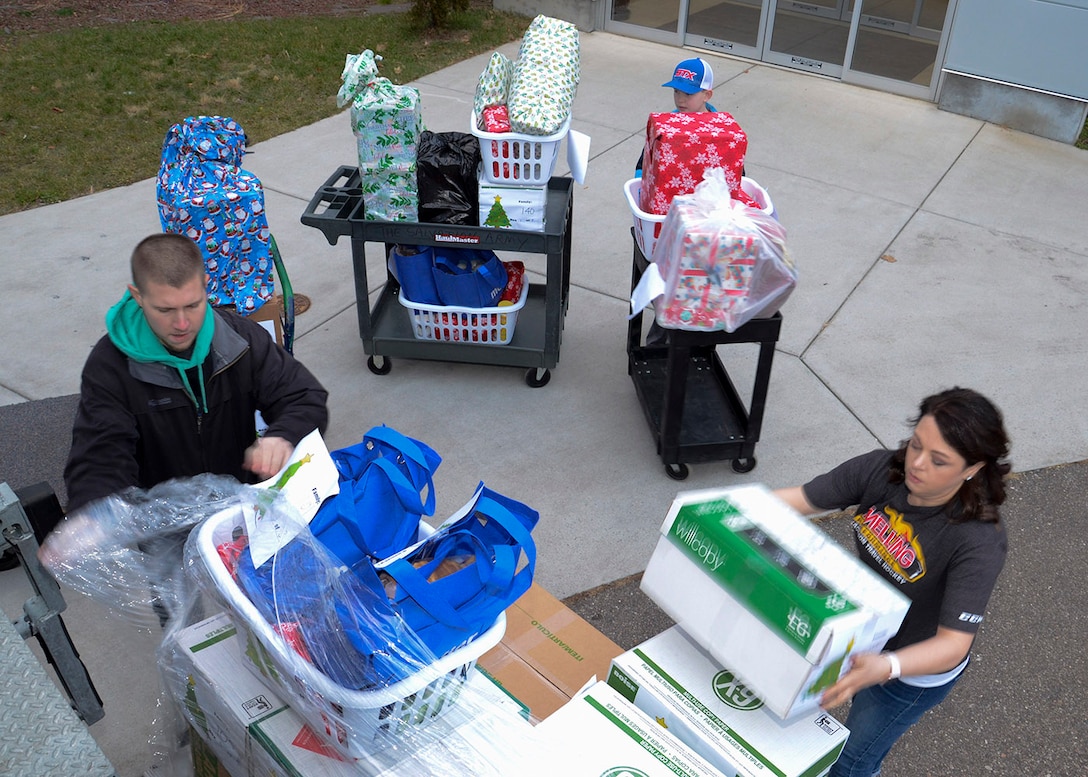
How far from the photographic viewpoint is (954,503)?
2.32 m

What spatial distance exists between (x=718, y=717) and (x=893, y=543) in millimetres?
701

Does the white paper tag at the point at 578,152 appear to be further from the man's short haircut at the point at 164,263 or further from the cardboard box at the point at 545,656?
the man's short haircut at the point at 164,263

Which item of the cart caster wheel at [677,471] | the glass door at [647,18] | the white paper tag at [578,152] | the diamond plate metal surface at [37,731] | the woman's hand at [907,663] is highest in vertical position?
the diamond plate metal surface at [37,731]

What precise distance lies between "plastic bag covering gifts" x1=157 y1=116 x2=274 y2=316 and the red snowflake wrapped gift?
1670 millimetres

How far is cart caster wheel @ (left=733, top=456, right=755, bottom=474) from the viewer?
4.43 metres

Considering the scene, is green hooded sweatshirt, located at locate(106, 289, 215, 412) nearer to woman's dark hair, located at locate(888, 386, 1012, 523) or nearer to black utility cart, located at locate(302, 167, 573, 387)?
black utility cart, located at locate(302, 167, 573, 387)

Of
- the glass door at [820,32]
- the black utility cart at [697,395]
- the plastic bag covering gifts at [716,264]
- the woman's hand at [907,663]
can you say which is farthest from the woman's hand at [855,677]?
the glass door at [820,32]

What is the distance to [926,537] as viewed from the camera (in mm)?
2355

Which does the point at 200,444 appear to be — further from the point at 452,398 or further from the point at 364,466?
the point at 452,398

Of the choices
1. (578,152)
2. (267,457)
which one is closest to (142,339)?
(267,457)

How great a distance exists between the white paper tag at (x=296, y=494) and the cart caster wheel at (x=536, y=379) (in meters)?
2.81

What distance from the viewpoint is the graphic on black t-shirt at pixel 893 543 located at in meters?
2.38

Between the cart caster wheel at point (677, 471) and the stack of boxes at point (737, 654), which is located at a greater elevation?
the stack of boxes at point (737, 654)

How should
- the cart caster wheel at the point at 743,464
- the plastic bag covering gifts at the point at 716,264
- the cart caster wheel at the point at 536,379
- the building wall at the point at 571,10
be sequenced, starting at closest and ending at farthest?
the plastic bag covering gifts at the point at 716,264, the cart caster wheel at the point at 743,464, the cart caster wheel at the point at 536,379, the building wall at the point at 571,10
